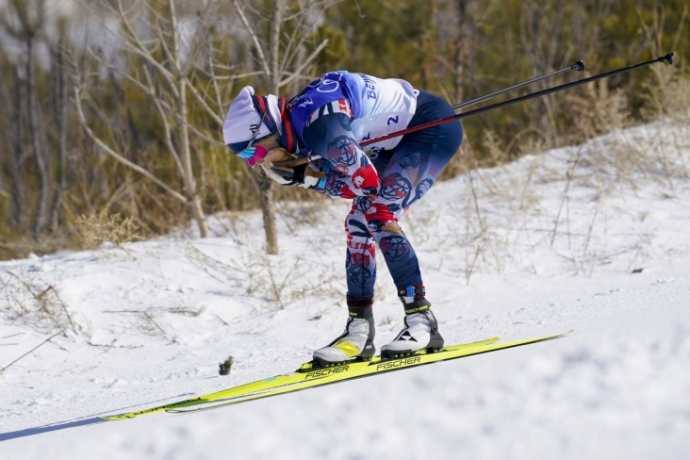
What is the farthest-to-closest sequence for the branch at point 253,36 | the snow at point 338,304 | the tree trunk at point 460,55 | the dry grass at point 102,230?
1. the tree trunk at point 460,55
2. the dry grass at point 102,230
3. the branch at point 253,36
4. the snow at point 338,304

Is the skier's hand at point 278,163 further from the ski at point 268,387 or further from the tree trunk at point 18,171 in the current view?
the tree trunk at point 18,171

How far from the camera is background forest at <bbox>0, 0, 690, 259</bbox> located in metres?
6.98

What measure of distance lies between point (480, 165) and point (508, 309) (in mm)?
4223

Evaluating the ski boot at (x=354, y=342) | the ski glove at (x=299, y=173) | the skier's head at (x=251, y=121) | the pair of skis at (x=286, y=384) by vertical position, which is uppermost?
the skier's head at (x=251, y=121)

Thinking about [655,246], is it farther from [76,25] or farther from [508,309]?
[76,25]

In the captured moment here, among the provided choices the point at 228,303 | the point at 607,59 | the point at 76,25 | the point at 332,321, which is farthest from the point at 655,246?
the point at 76,25

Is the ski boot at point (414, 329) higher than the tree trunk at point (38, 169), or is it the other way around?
the tree trunk at point (38, 169)

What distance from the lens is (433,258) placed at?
6.95 metres

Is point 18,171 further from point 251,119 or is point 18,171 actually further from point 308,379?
point 308,379

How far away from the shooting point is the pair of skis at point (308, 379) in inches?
140

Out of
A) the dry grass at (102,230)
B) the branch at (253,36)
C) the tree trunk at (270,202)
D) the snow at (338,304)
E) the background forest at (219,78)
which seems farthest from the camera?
the background forest at (219,78)

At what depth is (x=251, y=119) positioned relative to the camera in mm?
3676

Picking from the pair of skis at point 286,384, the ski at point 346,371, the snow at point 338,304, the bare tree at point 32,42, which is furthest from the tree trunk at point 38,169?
the ski at point 346,371

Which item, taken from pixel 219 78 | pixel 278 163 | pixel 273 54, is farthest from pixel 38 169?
pixel 278 163
